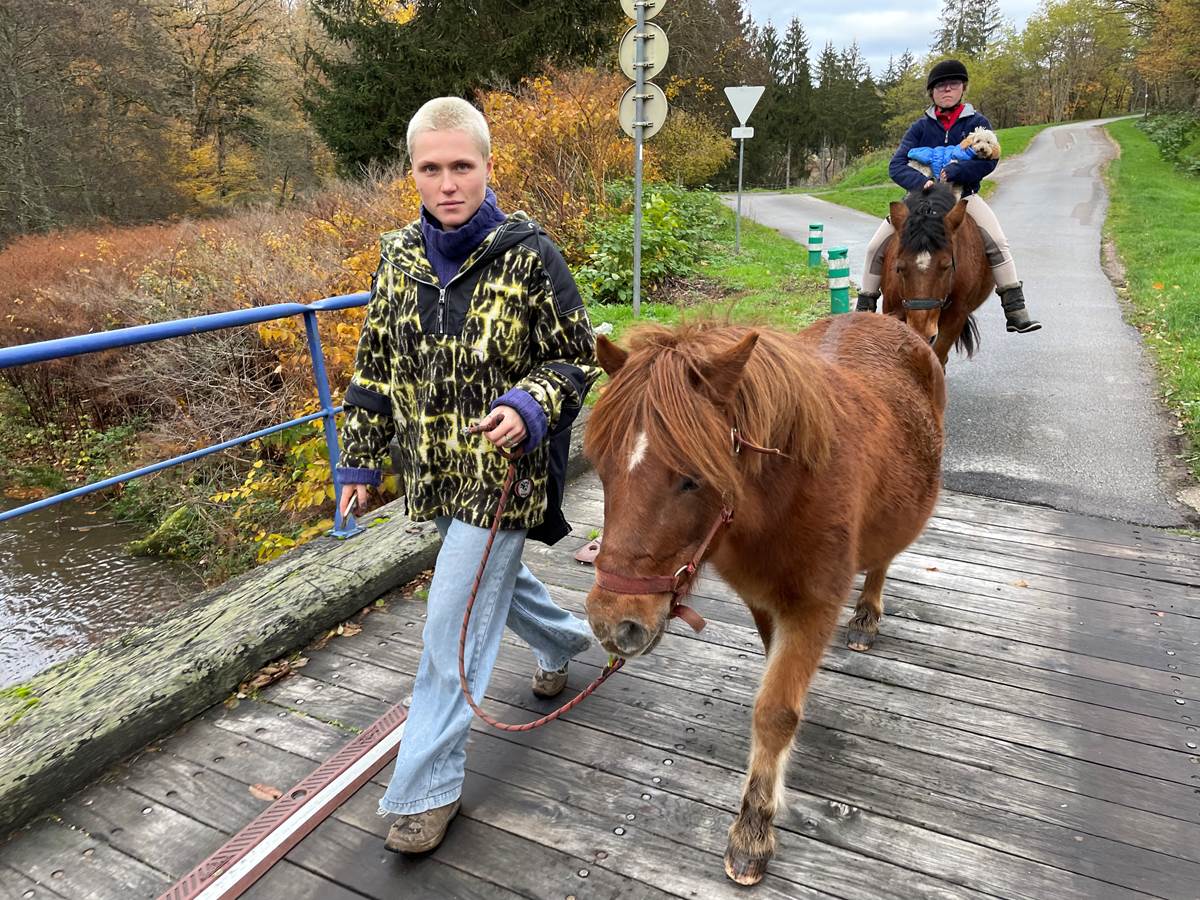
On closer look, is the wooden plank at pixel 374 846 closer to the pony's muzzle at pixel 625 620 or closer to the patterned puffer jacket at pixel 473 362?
the pony's muzzle at pixel 625 620

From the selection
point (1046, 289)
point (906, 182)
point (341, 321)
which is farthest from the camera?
point (1046, 289)

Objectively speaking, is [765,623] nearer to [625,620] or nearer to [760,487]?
[760,487]

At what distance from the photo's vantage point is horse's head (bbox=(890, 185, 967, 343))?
211 inches

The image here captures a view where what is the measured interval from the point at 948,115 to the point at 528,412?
5.98 m

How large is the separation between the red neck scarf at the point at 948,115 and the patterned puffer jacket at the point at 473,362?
551 centimetres

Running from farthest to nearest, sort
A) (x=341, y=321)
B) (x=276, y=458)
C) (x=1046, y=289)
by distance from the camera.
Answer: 1. (x=1046, y=289)
2. (x=276, y=458)
3. (x=341, y=321)

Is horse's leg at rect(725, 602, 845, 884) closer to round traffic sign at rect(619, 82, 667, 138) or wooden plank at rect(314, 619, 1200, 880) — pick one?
wooden plank at rect(314, 619, 1200, 880)

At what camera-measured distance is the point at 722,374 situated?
1776 millimetres

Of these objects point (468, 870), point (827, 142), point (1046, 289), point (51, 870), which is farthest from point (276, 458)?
point (827, 142)

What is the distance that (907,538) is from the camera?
9.50 ft

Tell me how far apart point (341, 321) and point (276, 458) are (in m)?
2.26

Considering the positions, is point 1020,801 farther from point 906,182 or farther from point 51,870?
point 906,182

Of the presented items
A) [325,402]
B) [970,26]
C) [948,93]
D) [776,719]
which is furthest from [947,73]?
[970,26]

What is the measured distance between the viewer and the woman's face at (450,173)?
204 cm
